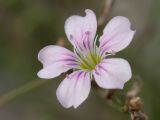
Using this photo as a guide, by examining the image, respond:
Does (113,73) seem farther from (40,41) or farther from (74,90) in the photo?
(40,41)

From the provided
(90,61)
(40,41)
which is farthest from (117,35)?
(40,41)

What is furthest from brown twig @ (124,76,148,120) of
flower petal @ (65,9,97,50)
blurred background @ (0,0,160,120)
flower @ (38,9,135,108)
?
blurred background @ (0,0,160,120)

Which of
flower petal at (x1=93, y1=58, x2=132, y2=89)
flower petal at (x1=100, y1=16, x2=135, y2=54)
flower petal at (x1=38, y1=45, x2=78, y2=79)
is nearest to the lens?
flower petal at (x1=93, y1=58, x2=132, y2=89)

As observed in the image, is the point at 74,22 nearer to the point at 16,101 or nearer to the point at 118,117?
the point at 118,117

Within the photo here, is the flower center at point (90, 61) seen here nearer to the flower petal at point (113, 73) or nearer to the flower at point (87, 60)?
the flower at point (87, 60)

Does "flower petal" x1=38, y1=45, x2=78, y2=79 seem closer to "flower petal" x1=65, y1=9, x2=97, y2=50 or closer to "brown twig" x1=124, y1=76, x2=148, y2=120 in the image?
"flower petal" x1=65, y1=9, x2=97, y2=50


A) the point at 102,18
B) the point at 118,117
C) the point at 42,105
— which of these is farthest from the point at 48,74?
the point at 42,105
